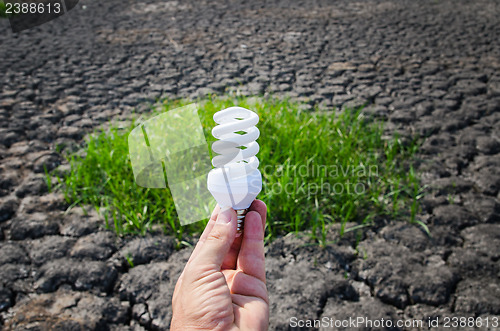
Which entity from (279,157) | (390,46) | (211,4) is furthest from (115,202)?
(211,4)

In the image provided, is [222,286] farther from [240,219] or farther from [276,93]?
[276,93]

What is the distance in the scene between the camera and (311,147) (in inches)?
122

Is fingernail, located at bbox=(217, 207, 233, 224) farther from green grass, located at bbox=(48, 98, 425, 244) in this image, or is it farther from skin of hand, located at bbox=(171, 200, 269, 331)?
green grass, located at bbox=(48, 98, 425, 244)

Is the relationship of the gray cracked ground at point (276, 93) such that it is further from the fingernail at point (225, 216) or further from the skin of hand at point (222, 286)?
the fingernail at point (225, 216)

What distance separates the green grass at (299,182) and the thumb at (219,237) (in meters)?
1.24

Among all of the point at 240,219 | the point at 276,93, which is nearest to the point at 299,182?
the point at 240,219

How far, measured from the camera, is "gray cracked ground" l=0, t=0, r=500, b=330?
7.27 feet

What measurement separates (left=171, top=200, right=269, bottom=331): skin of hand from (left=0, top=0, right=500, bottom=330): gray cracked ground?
782 mm

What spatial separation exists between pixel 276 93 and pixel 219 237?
325 cm

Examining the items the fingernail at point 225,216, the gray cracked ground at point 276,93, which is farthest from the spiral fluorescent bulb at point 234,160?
the gray cracked ground at point 276,93

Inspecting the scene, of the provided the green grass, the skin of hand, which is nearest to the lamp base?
the skin of hand

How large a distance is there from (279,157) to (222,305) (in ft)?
6.13

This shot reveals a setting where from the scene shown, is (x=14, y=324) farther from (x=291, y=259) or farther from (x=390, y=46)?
(x=390, y=46)

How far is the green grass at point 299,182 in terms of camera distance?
2.66 meters
